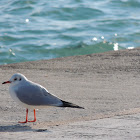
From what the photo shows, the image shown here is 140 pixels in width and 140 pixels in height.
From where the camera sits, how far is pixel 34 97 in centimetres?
454

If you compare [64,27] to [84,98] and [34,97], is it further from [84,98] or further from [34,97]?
[34,97]

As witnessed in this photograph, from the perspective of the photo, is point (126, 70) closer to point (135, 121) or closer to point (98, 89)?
point (98, 89)

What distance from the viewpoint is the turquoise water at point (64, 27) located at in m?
12.5

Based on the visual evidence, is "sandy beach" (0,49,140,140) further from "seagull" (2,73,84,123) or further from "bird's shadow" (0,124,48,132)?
"seagull" (2,73,84,123)

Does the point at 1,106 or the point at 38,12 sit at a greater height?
the point at 38,12

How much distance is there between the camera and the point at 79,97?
5.66 m

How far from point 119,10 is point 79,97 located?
1204 centimetres

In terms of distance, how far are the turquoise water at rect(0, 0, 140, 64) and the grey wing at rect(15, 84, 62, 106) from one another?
727 cm

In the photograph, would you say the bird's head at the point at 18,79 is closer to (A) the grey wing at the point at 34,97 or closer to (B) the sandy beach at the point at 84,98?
(A) the grey wing at the point at 34,97

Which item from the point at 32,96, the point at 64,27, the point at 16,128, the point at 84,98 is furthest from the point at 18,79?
the point at 64,27

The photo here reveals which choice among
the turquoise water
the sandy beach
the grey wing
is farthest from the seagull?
the turquoise water

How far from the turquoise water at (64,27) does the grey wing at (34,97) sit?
286 inches

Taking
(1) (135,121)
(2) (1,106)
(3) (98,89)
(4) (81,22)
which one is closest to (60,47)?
(4) (81,22)

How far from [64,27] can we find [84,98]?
9403mm
